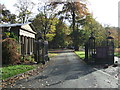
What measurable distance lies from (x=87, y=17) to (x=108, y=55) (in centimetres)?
2958

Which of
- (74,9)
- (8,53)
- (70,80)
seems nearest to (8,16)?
(74,9)

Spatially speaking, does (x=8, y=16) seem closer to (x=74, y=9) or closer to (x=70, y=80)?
(x=74, y=9)

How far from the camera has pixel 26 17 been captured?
43.9 m

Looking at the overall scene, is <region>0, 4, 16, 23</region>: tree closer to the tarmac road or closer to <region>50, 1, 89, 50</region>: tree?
<region>50, 1, 89, 50</region>: tree

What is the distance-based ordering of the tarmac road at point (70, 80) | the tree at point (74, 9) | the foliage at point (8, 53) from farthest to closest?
the tree at point (74, 9)
the foliage at point (8, 53)
the tarmac road at point (70, 80)

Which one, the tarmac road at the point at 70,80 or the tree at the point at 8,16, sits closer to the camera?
the tarmac road at the point at 70,80

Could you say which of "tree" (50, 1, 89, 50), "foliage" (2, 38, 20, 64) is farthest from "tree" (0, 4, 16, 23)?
"foliage" (2, 38, 20, 64)

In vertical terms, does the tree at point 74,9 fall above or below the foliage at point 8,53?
above

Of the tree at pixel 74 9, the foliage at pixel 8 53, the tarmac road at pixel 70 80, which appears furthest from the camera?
the tree at pixel 74 9

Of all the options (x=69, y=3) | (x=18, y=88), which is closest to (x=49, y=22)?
(x=69, y=3)

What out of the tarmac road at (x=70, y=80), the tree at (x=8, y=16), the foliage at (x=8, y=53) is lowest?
the tarmac road at (x=70, y=80)

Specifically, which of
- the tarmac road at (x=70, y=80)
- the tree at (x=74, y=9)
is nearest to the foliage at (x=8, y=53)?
the tarmac road at (x=70, y=80)

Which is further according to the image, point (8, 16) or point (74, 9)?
point (8, 16)

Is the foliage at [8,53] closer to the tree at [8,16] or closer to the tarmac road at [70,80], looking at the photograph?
the tarmac road at [70,80]
